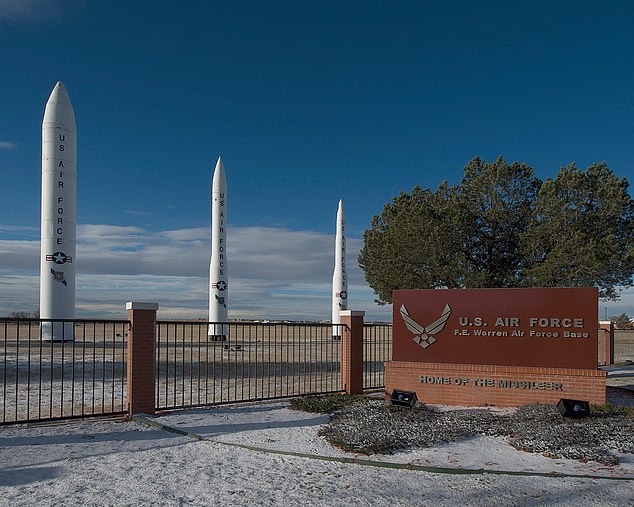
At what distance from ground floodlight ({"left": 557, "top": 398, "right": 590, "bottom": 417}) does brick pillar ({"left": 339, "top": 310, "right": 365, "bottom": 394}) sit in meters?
4.48

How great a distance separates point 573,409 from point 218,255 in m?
31.1

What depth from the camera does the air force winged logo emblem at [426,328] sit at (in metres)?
11.9

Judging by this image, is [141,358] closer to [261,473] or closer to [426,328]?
[261,473]

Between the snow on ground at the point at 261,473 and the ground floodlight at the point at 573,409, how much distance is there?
1666 mm

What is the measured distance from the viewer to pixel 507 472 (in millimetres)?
6574

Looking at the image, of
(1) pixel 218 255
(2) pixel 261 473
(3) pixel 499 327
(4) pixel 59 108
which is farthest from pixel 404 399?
(1) pixel 218 255

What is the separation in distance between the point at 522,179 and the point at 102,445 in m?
17.4

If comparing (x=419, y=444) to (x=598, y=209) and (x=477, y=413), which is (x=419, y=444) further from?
(x=598, y=209)

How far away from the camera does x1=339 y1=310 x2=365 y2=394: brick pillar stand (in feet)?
41.4

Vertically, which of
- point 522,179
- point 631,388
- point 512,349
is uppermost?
point 522,179

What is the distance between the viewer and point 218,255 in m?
38.3

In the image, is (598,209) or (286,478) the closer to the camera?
(286,478)

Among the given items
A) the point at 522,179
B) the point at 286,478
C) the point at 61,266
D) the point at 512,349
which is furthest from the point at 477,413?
the point at 61,266

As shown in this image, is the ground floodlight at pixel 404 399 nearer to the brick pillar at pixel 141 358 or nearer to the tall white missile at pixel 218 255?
the brick pillar at pixel 141 358
